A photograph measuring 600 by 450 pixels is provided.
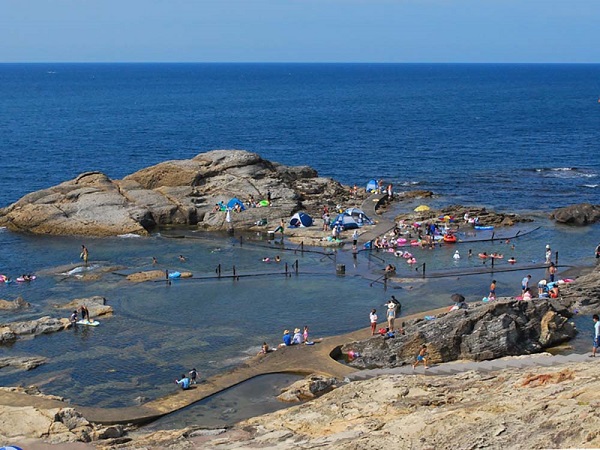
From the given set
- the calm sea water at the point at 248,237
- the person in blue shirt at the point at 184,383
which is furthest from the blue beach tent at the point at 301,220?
the person in blue shirt at the point at 184,383

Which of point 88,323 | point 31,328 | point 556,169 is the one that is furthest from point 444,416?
point 556,169

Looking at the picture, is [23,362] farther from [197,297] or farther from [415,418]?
[415,418]

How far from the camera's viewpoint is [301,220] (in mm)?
63812

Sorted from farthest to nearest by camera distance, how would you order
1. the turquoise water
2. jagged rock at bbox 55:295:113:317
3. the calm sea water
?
jagged rock at bbox 55:295:113:317 < the calm sea water < the turquoise water

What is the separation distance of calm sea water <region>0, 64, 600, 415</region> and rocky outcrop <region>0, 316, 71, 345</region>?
75 cm

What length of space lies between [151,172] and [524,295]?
39.3 metres

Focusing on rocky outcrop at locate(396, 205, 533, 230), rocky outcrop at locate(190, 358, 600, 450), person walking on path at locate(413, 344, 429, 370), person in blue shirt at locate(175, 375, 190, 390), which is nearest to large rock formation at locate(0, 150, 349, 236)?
rocky outcrop at locate(396, 205, 533, 230)

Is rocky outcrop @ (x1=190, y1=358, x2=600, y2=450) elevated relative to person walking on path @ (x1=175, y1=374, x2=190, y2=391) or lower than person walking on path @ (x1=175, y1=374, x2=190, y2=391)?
elevated

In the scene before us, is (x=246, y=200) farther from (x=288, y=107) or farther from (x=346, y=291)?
(x=288, y=107)

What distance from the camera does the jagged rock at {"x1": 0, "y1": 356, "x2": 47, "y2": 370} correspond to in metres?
38.1

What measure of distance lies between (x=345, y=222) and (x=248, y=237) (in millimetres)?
7734

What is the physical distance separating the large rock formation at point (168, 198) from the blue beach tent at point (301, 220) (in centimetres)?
207

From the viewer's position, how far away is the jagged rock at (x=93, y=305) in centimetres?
4531

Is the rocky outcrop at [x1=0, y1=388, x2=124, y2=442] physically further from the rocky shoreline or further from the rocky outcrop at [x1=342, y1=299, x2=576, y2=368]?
the rocky outcrop at [x1=342, y1=299, x2=576, y2=368]
